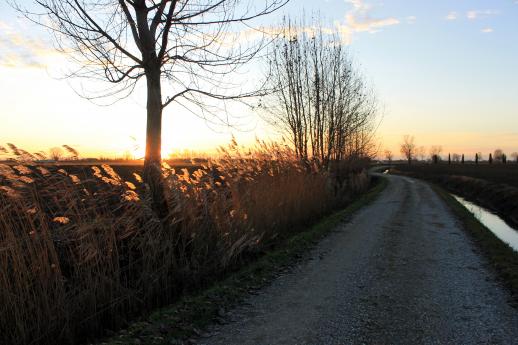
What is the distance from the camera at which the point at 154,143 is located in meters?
7.34

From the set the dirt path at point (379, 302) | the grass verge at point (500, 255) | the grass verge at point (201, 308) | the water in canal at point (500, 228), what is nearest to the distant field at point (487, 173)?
the water in canal at point (500, 228)

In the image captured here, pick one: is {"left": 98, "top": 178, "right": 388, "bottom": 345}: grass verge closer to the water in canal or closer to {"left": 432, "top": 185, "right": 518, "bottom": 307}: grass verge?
{"left": 432, "top": 185, "right": 518, "bottom": 307}: grass verge

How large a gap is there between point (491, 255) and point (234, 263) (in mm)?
5530

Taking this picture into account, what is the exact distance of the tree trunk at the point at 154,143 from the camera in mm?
7234

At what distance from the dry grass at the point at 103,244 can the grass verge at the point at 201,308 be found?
51 centimetres

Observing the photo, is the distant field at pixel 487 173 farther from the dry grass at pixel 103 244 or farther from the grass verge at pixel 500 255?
the dry grass at pixel 103 244

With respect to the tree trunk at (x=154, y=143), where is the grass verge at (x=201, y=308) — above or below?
below

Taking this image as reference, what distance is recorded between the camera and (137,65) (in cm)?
711

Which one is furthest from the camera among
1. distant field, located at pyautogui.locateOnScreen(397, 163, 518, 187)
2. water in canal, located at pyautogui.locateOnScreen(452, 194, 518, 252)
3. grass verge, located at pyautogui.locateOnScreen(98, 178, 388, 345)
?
distant field, located at pyautogui.locateOnScreen(397, 163, 518, 187)

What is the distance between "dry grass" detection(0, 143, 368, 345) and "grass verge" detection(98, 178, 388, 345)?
511mm

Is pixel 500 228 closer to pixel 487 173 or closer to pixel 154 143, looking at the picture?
pixel 154 143

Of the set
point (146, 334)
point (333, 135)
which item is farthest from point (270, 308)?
point (333, 135)

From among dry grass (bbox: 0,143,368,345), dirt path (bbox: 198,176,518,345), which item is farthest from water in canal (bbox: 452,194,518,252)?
dry grass (bbox: 0,143,368,345)

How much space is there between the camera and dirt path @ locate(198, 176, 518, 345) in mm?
4766
